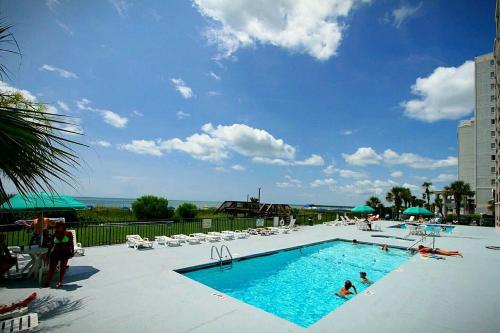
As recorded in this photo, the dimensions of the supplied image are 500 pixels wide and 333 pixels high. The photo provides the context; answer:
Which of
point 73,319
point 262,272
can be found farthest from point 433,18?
point 73,319

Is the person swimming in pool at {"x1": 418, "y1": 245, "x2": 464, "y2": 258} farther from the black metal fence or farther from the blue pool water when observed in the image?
the black metal fence

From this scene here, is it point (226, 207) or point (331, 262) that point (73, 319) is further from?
point (226, 207)

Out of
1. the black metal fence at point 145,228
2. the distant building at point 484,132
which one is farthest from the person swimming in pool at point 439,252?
the distant building at point 484,132

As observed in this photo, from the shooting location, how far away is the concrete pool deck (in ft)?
15.2

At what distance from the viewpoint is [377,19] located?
44.0 ft

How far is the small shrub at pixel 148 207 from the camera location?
2514 centimetres

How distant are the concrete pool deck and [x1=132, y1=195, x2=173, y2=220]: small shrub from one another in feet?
54.1

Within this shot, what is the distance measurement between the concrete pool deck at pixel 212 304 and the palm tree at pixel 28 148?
2.62 m

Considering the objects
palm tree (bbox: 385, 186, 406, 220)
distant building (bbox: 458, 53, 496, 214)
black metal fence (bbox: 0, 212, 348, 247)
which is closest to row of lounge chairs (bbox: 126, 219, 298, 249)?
black metal fence (bbox: 0, 212, 348, 247)

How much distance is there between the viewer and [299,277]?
33.6 ft

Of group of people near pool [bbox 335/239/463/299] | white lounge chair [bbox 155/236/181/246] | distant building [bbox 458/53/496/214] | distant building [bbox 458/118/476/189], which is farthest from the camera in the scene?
distant building [bbox 458/118/476/189]

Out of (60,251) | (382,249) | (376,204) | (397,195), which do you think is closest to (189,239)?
(60,251)

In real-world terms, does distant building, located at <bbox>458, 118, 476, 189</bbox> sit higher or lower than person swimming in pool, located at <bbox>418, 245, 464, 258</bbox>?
higher

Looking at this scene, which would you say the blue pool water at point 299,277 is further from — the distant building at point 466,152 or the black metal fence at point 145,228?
the distant building at point 466,152
